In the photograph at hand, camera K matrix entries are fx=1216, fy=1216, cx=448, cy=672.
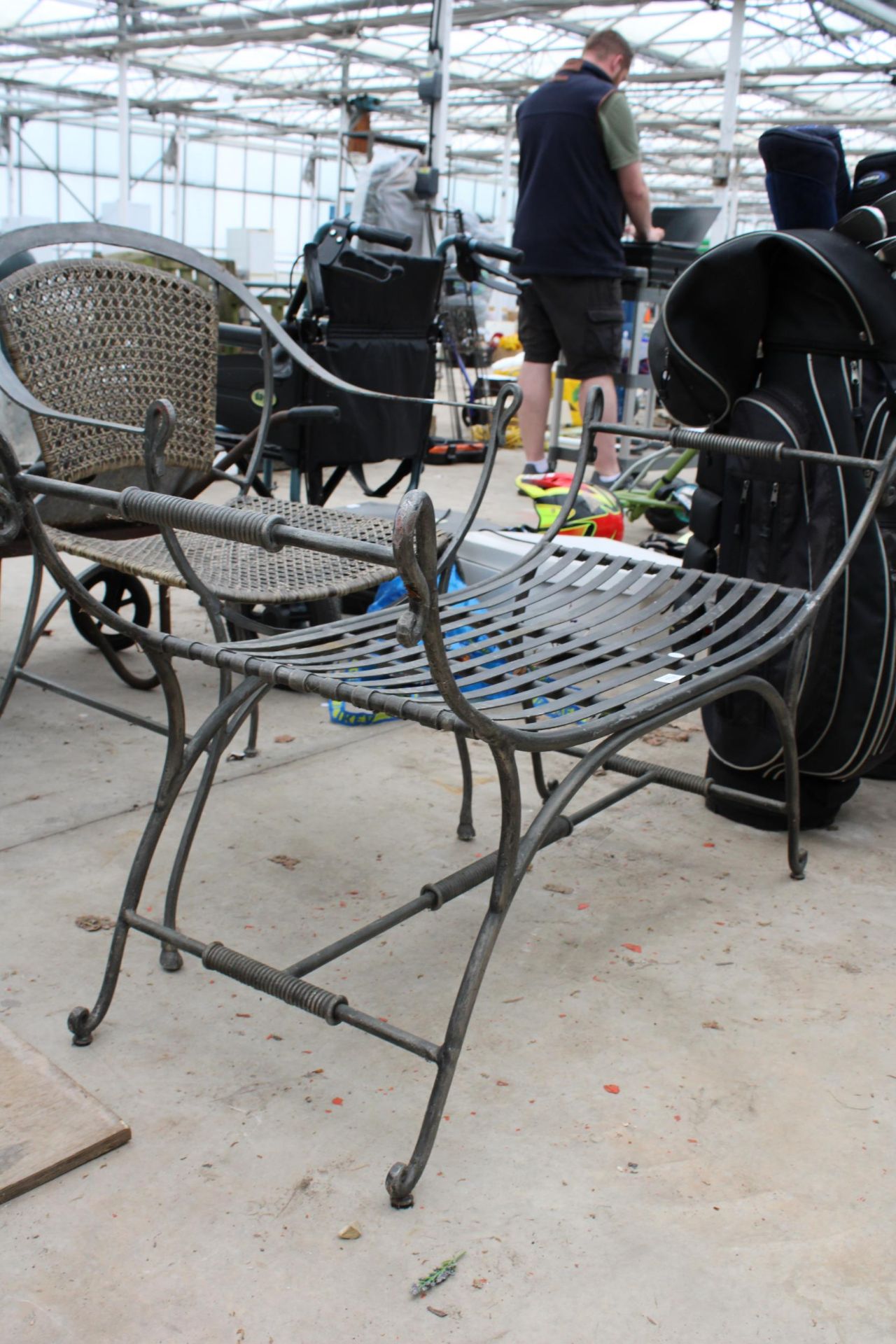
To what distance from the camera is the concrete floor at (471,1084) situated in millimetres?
1097

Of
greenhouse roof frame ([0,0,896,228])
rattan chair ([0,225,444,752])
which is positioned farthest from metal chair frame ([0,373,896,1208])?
greenhouse roof frame ([0,0,896,228])

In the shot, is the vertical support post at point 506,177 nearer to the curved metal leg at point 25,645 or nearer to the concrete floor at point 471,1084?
the curved metal leg at point 25,645

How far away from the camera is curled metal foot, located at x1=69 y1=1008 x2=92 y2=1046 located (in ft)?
4.68

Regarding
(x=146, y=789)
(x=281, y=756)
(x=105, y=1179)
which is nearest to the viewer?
(x=105, y=1179)

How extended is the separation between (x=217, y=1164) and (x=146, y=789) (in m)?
1.02

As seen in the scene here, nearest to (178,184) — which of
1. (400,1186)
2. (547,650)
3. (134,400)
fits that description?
(134,400)

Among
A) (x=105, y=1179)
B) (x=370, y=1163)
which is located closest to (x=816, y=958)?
(x=370, y=1163)

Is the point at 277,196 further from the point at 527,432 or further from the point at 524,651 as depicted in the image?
the point at 524,651

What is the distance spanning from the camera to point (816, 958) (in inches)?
67.4

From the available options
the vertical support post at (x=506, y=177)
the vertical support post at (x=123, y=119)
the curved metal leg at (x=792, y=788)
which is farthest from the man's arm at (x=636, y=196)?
the vertical support post at (x=506, y=177)

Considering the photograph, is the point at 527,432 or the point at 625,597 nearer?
the point at 625,597

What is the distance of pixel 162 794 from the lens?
1487mm

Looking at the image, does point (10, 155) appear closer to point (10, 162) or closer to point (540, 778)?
point (10, 162)

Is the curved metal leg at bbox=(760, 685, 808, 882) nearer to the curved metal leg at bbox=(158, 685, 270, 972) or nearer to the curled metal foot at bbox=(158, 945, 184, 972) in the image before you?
the curved metal leg at bbox=(158, 685, 270, 972)
